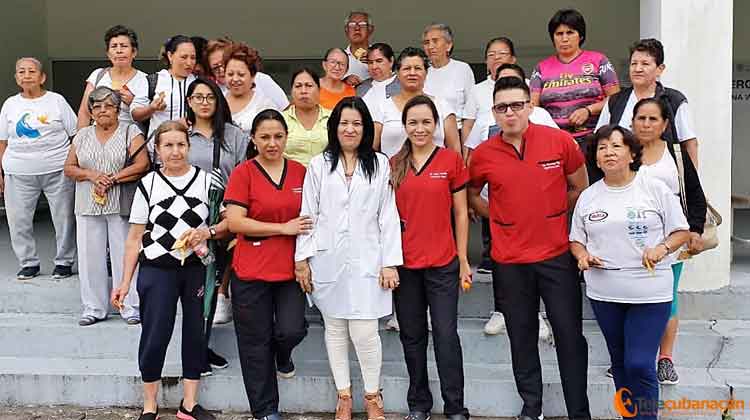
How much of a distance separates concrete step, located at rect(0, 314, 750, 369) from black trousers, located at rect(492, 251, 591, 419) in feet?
2.29

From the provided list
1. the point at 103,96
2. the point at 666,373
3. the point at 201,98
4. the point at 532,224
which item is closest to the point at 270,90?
the point at 201,98

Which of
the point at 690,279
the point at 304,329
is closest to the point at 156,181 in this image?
the point at 304,329

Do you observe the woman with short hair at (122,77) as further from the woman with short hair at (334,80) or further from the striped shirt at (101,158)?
Answer: the woman with short hair at (334,80)

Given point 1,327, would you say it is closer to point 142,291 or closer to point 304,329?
point 142,291

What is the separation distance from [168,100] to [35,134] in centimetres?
119

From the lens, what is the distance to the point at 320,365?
184 inches

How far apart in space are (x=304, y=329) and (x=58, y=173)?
2391mm

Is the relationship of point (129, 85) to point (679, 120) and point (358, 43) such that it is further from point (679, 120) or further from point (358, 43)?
point (679, 120)

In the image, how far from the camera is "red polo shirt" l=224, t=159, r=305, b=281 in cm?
398

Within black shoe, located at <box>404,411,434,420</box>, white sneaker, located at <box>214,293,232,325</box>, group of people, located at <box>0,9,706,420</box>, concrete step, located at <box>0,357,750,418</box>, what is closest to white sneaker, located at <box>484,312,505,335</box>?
concrete step, located at <box>0,357,750,418</box>

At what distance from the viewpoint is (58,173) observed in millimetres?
5441

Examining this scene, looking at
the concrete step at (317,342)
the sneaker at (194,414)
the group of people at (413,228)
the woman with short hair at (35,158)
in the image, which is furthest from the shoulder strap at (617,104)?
the woman with short hair at (35,158)

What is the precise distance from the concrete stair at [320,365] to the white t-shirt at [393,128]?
1.14m

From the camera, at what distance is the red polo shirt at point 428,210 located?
3.93 m
